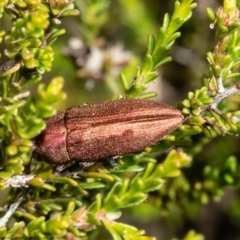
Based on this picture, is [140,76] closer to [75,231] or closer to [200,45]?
[75,231]

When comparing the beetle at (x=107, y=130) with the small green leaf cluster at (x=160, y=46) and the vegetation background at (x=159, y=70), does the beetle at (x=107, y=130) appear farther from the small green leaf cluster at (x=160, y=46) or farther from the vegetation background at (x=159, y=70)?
the vegetation background at (x=159, y=70)

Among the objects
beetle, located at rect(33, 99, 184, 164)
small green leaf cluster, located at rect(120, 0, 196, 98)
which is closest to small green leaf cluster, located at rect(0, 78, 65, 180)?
beetle, located at rect(33, 99, 184, 164)

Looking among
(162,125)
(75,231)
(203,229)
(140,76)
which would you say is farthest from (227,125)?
(203,229)

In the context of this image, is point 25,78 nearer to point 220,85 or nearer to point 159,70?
point 220,85

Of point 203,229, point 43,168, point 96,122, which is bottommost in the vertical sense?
point 203,229

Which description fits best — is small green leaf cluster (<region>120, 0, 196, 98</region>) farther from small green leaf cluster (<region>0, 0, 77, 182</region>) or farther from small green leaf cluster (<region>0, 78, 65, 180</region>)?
small green leaf cluster (<region>0, 78, 65, 180</region>)

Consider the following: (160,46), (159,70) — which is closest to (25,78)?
(160,46)
